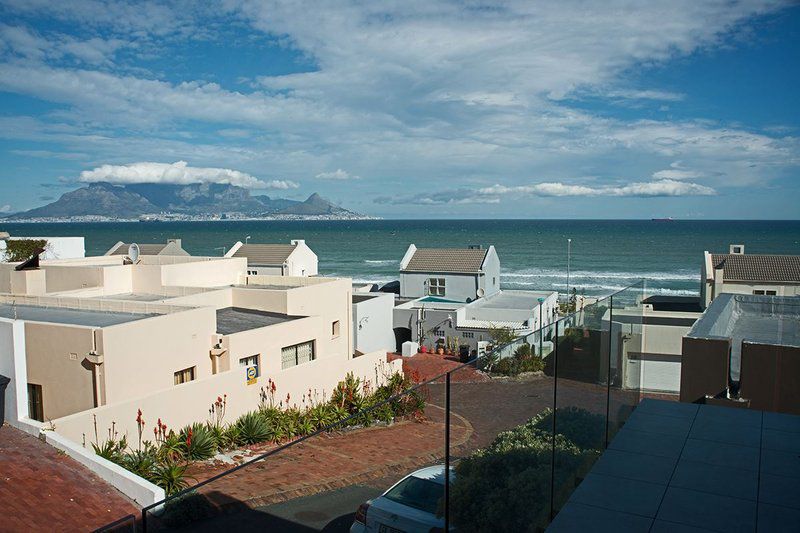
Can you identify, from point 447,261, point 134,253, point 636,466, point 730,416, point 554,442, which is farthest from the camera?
point 447,261

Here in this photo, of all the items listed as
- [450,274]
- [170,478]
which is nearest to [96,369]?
[170,478]

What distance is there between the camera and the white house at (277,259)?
41.5 metres

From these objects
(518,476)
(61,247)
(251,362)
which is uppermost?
(61,247)

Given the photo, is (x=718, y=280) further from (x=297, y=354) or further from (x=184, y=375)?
(x=184, y=375)

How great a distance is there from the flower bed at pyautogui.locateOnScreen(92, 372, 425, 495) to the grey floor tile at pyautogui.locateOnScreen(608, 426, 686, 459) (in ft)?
11.0

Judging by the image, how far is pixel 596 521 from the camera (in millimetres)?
5539

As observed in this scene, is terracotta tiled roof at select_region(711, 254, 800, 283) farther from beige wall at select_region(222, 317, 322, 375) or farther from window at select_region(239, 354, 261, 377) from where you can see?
window at select_region(239, 354, 261, 377)

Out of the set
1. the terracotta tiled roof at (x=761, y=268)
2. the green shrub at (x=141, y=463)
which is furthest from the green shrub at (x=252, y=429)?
the terracotta tiled roof at (x=761, y=268)

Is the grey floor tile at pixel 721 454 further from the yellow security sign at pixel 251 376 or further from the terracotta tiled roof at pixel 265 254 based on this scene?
the terracotta tiled roof at pixel 265 254

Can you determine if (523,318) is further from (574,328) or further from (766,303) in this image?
(574,328)

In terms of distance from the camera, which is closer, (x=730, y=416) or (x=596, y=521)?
(x=596, y=521)

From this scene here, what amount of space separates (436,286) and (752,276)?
55.4ft

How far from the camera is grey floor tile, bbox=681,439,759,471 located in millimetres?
6828

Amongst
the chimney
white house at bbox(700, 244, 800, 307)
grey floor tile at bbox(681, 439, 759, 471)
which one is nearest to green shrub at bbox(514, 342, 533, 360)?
grey floor tile at bbox(681, 439, 759, 471)
